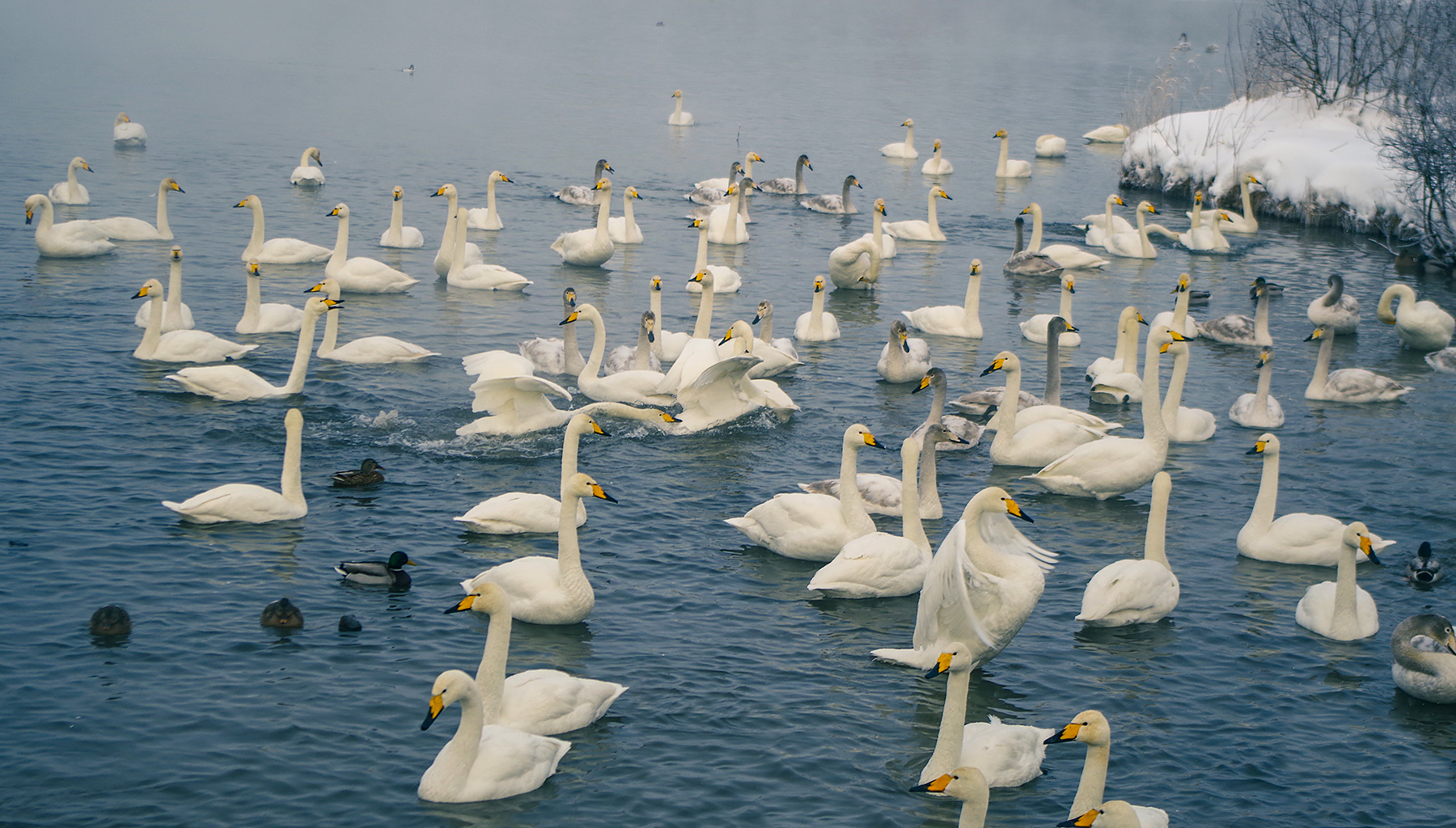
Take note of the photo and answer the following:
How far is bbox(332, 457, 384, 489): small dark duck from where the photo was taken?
1421 cm

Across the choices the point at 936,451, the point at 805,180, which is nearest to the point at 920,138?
the point at 805,180

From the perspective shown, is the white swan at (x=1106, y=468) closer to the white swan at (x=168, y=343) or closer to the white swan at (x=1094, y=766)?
the white swan at (x=1094, y=766)

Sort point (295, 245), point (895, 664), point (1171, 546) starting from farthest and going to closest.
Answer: point (295, 245)
point (1171, 546)
point (895, 664)

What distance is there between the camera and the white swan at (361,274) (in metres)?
23.2

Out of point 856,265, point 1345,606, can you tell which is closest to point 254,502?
point 1345,606

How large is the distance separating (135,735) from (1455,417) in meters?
17.1

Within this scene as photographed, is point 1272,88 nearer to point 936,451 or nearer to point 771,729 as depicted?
point 936,451

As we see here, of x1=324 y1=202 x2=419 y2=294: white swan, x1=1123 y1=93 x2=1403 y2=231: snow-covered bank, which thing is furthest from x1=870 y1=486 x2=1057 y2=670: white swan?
x1=1123 y1=93 x2=1403 y2=231: snow-covered bank

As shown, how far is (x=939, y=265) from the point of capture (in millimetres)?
27984

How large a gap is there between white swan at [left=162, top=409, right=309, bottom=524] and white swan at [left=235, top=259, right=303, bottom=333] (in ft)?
22.3

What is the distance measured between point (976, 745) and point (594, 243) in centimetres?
1788

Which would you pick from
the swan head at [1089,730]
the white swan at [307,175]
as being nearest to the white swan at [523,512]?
the swan head at [1089,730]

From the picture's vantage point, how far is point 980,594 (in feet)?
35.3

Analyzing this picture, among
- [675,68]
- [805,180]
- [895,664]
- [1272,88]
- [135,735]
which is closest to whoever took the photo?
[135,735]
